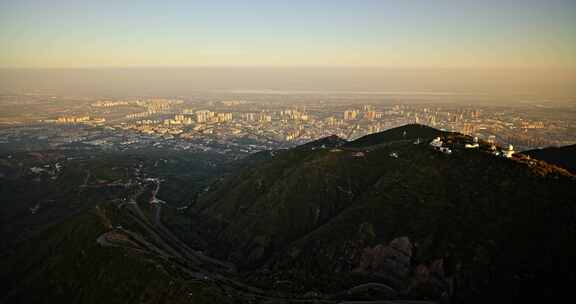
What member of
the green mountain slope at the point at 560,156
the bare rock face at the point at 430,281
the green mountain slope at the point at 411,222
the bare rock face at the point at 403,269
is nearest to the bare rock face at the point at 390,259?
the bare rock face at the point at 403,269

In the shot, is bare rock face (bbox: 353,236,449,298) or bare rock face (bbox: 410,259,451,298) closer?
bare rock face (bbox: 410,259,451,298)

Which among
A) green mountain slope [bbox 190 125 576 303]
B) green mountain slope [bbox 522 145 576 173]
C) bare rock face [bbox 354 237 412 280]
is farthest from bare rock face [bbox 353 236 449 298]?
green mountain slope [bbox 522 145 576 173]

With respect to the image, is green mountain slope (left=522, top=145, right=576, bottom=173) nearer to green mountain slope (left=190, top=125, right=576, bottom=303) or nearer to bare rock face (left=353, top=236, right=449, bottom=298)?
green mountain slope (left=190, top=125, right=576, bottom=303)

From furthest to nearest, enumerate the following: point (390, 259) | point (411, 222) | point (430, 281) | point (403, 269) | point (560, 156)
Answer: point (560, 156)
point (411, 222)
point (390, 259)
point (403, 269)
point (430, 281)

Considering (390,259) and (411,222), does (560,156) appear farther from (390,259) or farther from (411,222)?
(390,259)

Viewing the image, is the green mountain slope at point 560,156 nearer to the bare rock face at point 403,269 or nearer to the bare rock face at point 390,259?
the bare rock face at point 403,269

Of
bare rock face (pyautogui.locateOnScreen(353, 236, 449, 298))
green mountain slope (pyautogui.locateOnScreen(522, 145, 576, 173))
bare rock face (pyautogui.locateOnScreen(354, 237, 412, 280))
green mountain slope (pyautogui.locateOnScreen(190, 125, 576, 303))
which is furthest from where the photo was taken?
green mountain slope (pyautogui.locateOnScreen(522, 145, 576, 173))

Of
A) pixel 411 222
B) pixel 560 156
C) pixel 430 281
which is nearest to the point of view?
pixel 430 281

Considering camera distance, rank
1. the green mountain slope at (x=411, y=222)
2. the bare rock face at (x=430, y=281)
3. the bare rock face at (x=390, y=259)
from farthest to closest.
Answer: the bare rock face at (x=390, y=259), the green mountain slope at (x=411, y=222), the bare rock face at (x=430, y=281)

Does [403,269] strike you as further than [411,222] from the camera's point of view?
No

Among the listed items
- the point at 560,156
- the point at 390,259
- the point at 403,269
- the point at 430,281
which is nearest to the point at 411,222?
the point at 390,259

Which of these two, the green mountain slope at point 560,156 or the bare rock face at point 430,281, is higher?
the green mountain slope at point 560,156

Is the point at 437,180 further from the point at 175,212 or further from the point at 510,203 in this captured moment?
the point at 175,212
